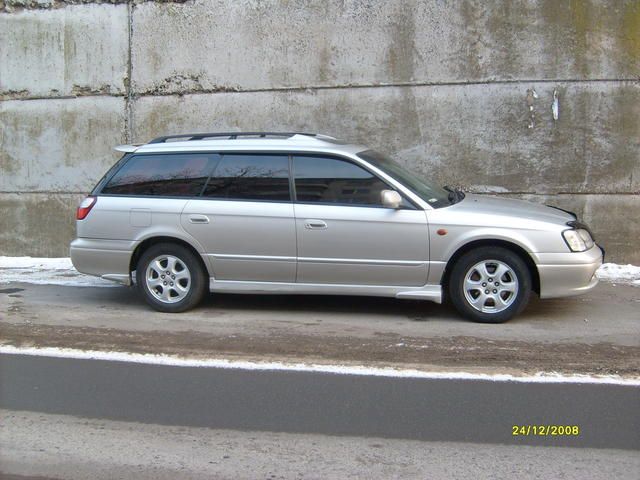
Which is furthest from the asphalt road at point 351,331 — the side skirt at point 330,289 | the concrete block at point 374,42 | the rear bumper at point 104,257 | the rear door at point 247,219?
the concrete block at point 374,42

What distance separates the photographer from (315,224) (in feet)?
20.9

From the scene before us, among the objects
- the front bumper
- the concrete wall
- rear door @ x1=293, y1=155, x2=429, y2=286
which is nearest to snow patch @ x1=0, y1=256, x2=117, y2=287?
the concrete wall

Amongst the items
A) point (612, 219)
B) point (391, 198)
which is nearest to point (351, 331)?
point (391, 198)

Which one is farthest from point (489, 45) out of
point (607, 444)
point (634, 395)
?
point (607, 444)

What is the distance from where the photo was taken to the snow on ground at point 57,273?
842 centimetres

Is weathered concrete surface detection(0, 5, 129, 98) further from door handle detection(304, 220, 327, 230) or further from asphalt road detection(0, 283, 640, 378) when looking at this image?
door handle detection(304, 220, 327, 230)

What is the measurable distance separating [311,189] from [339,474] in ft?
11.0

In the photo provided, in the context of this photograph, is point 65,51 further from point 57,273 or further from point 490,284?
point 490,284

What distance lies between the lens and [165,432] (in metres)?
4.23

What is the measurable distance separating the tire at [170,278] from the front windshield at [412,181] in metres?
2.00

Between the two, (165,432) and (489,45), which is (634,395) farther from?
(489,45)

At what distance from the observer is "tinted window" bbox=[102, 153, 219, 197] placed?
679 cm

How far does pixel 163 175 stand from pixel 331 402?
3297 millimetres
